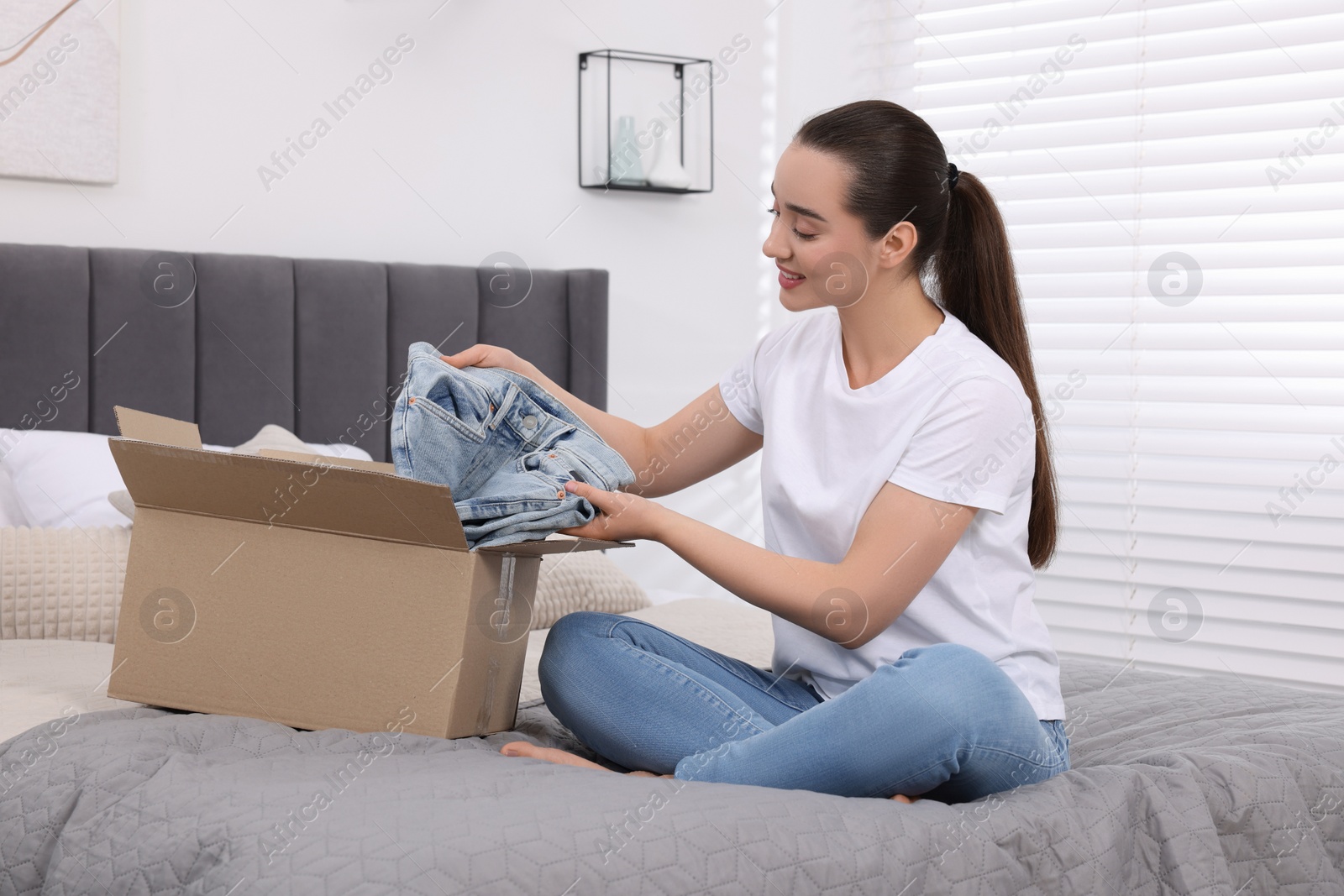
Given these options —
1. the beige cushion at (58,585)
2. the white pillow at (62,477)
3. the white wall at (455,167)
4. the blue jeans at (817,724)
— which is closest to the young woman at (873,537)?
the blue jeans at (817,724)

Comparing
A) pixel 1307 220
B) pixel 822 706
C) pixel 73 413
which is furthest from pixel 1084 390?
pixel 73 413

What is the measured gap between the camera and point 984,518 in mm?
1294

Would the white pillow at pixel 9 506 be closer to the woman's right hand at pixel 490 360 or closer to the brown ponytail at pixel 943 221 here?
the woman's right hand at pixel 490 360

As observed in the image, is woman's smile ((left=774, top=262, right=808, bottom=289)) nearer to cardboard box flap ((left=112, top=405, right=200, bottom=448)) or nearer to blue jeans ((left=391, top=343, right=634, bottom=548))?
blue jeans ((left=391, top=343, right=634, bottom=548))

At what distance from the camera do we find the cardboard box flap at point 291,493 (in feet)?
3.59

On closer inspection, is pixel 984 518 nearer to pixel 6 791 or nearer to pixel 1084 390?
pixel 6 791

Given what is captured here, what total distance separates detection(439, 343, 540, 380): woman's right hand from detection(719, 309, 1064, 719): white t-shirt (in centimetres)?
31

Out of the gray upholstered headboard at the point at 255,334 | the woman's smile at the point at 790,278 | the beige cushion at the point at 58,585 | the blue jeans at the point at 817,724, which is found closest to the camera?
the blue jeans at the point at 817,724

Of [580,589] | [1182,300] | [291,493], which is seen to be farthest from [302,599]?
[1182,300]

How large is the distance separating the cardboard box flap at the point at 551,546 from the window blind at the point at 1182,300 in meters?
1.98

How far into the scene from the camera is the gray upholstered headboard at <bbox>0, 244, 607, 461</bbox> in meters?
2.22

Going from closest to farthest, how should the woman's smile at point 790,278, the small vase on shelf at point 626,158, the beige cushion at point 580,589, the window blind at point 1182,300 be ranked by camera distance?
the woman's smile at point 790,278 < the beige cushion at point 580,589 < the window blind at point 1182,300 < the small vase on shelf at point 626,158

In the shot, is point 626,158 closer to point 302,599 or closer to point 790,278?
point 790,278

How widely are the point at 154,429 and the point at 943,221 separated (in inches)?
36.9
